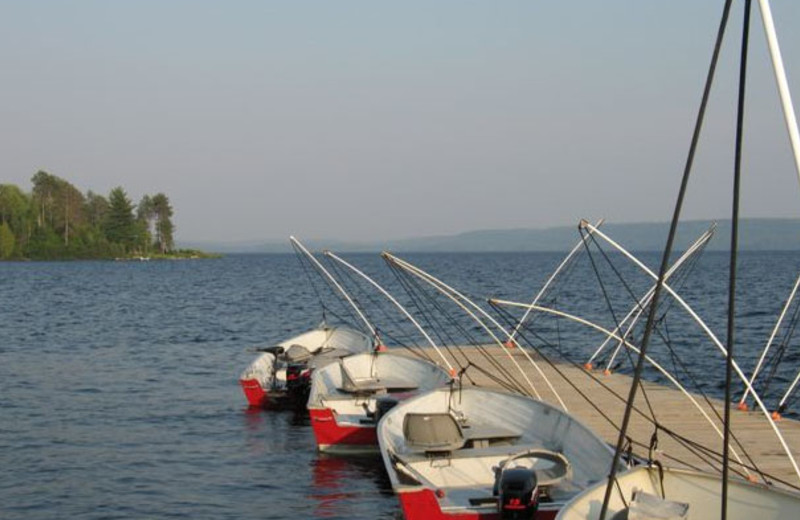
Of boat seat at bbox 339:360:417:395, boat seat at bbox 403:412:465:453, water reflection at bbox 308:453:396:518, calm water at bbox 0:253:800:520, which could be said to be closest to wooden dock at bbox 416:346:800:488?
boat seat at bbox 339:360:417:395

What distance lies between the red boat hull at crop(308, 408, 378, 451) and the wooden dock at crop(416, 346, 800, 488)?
106 inches

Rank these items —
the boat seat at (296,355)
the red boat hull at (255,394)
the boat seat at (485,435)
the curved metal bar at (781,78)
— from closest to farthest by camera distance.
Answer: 1. the curved metal bar at (781,78)
2. the boat seat at (485,435)
3. the red boat hull at (255,394)
4. the boat seat at (296,355)

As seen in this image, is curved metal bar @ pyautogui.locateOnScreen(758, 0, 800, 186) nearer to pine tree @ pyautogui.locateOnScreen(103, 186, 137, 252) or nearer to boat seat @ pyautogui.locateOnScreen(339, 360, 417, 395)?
boat seat @ pyautogui.locateOnScreen(339, 360, 417, 395)

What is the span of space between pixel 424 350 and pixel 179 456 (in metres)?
13.8

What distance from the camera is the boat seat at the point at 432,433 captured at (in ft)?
49.7

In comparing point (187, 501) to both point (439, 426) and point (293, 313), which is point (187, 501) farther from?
point (293, 313)

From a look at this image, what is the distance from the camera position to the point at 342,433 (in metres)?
20.1

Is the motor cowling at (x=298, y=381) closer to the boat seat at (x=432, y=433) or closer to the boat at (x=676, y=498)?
the boat seat at (x=432, y=433)

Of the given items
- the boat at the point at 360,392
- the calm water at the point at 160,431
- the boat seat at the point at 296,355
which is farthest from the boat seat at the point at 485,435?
the boat seat at the point at 296,355

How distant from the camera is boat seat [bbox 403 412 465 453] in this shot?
15.1 m

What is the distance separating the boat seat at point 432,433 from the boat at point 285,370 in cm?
1048

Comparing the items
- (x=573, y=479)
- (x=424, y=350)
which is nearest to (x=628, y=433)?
(x=573, y=479)

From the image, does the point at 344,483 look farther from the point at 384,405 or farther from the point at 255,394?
the point at 255,394

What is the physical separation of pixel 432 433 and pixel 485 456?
35.3 inches
